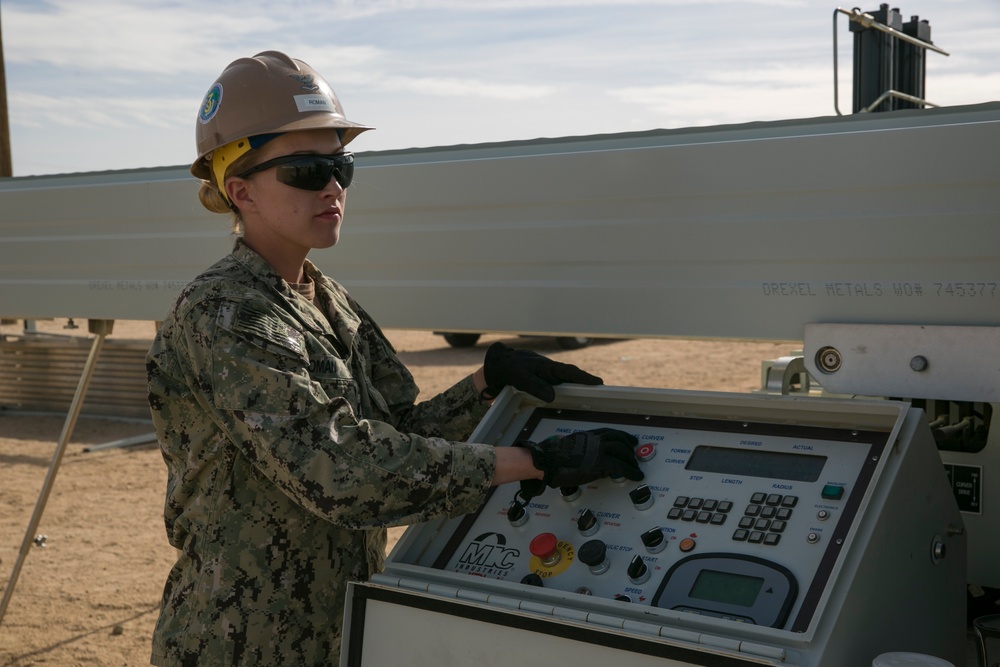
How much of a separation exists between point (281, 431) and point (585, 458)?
517 mm

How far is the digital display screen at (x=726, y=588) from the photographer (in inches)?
60.1

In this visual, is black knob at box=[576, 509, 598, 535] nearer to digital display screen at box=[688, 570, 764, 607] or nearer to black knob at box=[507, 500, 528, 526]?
black knob at box=[507, 500, 528, 526]

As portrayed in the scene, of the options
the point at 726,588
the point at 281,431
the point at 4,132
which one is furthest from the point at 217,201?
the point at 4,132

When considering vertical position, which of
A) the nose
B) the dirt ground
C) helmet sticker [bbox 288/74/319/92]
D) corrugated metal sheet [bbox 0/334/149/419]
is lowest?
the dirt ground

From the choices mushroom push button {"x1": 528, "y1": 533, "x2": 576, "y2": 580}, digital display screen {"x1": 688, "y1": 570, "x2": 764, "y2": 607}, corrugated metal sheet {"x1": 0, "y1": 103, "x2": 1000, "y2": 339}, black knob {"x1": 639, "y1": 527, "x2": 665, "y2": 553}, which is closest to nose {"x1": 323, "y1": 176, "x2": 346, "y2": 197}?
corrugated metal sheet {"x1": 0, "y1": 103, "x2": 1000, "y2": 339}

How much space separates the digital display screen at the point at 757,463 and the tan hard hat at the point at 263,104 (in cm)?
93

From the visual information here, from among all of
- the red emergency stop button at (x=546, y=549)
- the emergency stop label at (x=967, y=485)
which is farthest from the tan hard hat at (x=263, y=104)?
the emergency stop label at (x=967, y=485)

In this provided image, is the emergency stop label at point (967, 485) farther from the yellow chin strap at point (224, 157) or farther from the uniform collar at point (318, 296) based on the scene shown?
the yellow chin strap at point (224, 157)

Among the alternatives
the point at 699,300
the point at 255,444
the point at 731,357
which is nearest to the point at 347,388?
the point at 255,444

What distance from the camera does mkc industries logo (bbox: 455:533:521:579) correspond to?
69.7 inches

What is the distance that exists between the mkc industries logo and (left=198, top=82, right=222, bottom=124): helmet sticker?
37.9 inches

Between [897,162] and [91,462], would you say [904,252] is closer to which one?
[897,162]

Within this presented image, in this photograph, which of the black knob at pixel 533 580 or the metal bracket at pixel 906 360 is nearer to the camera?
the black knob at pixel 533 580

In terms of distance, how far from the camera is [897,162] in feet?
6.01
